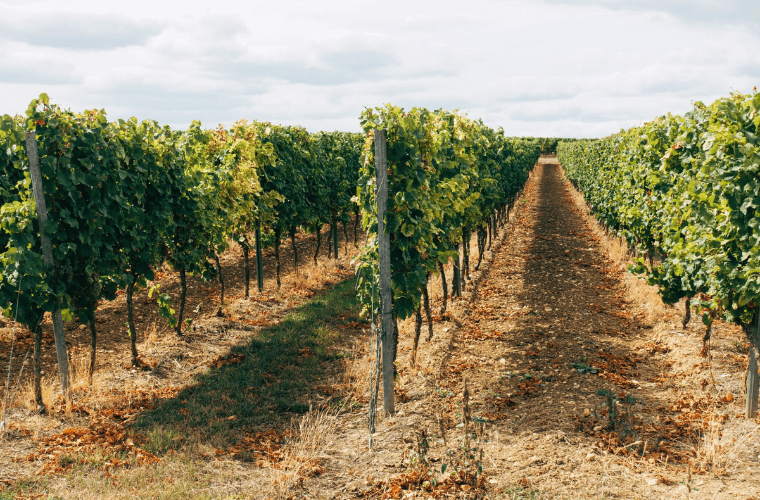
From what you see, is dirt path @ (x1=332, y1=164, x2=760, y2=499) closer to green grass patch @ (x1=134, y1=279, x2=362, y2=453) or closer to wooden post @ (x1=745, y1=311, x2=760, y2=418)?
wooden post @ (x1=745, y1=311, x2=760, y2=418)

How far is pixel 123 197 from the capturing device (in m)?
7.26

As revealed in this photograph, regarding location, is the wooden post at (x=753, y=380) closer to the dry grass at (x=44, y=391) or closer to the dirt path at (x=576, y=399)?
A: the dirt path at (x=576, y=399)

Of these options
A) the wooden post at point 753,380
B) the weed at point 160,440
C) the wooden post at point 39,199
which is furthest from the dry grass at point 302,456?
the wooden post at point 753,380

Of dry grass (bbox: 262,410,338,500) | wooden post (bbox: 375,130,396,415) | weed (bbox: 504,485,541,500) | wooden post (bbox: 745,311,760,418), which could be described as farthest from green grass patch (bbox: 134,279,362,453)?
wooden post (bbox: 745,311,760,418)

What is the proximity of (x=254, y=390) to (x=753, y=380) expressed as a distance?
654 centimetres

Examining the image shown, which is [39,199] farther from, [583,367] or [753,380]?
[753,380]

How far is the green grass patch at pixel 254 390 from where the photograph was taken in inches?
245

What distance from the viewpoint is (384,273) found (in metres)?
6.33

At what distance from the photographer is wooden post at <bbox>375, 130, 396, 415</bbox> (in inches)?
240

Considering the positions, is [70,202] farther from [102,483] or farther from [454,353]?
[454,353]

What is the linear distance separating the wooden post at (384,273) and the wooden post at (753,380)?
436 cm

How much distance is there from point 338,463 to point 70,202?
497cm

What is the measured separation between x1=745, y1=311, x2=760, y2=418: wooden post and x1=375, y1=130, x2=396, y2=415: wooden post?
436cm

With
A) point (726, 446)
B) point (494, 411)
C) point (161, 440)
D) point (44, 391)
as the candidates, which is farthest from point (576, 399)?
point (44, 391)
